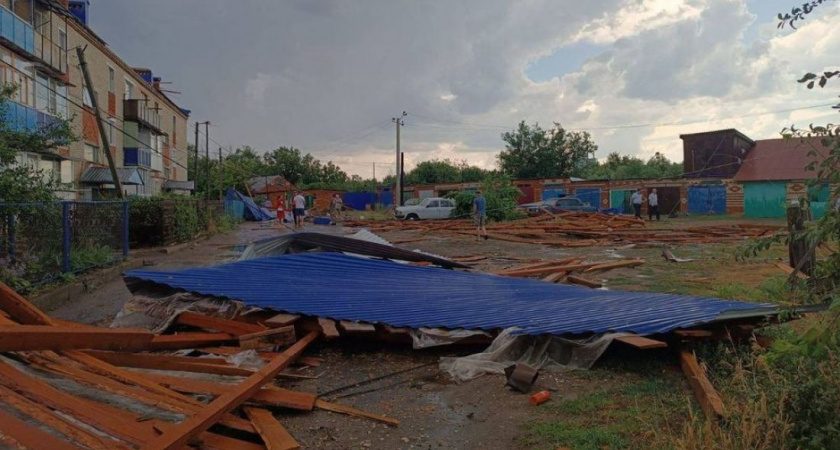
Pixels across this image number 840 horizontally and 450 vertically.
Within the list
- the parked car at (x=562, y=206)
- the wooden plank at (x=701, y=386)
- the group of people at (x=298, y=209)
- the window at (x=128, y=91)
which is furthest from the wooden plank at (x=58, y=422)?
the window at (x=128, y=91)

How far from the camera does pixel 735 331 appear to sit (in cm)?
504

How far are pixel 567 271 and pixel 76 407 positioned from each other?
9.06 m

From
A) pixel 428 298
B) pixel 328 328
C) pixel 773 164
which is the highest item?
pixel 773 164

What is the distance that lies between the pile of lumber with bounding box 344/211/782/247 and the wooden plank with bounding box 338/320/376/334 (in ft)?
44.3

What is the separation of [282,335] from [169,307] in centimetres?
159

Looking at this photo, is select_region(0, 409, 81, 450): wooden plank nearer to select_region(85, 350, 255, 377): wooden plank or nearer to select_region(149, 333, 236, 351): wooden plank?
select_region(85, 350, 255, 377): wooden plank

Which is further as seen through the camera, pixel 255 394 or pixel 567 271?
pixel 567 271

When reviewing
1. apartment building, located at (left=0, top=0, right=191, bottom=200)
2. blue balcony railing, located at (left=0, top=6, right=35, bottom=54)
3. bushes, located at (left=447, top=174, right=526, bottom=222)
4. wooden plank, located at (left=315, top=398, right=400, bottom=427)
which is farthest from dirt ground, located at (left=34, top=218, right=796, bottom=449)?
bushes, located at (left=447, top=174, right=526, bottom=222)

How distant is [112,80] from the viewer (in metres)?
34.1

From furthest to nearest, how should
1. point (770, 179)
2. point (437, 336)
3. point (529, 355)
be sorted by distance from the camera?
point (770, 179)
point (437, 336)
point (529, 355)

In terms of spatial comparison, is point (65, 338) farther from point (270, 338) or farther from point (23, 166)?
point (23, 166)

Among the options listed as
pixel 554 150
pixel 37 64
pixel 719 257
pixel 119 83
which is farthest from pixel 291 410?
pixel 554 150

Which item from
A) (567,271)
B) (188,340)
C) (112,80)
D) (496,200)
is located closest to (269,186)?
(112,80)

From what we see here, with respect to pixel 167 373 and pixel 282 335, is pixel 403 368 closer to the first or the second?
pixel 282 335
